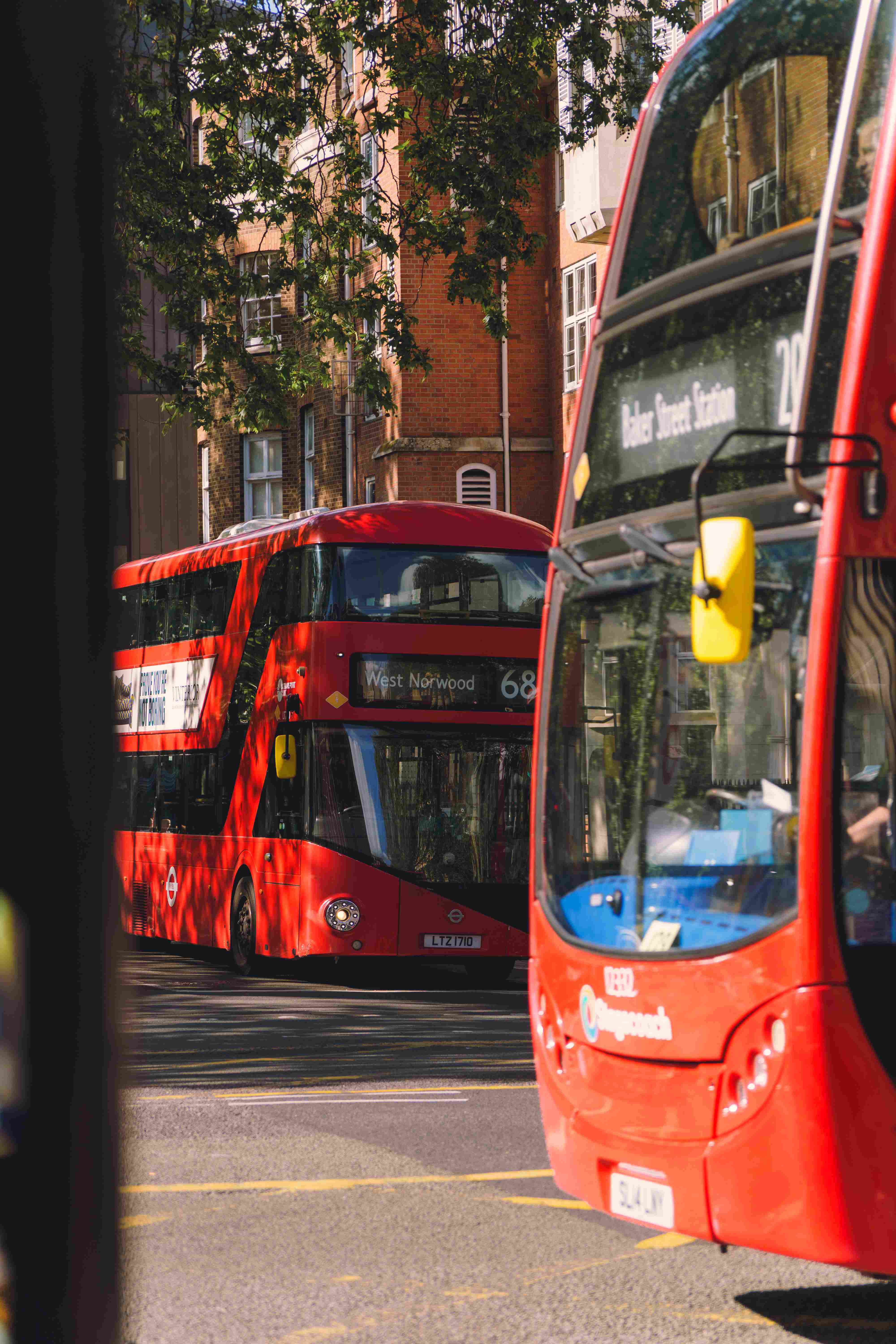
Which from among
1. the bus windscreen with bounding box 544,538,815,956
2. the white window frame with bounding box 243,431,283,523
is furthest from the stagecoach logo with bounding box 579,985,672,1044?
the white window frame with bounding box 243,431,283,523

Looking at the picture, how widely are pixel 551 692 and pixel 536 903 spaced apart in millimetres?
776

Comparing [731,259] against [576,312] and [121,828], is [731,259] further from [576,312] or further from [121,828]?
[576,312]

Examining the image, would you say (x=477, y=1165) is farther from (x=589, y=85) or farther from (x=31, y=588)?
(x=589, y=85)

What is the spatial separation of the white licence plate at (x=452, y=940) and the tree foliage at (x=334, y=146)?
5.50 metres

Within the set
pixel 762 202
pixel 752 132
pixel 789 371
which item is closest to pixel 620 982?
pixel 789 371

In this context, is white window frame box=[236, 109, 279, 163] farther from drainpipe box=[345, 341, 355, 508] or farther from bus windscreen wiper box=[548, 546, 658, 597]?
drainpipe box=[345, 341, 355, 508]

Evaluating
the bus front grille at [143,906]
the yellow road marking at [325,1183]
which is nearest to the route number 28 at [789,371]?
the yellow road marking at [325,1183]

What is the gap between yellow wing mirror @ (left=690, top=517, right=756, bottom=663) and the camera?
503 centimetres

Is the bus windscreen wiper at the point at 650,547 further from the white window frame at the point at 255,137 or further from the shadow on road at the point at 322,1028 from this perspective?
the white window frame at the point at 255,137

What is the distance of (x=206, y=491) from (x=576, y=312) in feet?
46.1

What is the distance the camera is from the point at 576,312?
34.0 metres

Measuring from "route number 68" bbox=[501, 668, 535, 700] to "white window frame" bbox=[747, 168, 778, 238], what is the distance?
1141cm

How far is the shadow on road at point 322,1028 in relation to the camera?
1136cm

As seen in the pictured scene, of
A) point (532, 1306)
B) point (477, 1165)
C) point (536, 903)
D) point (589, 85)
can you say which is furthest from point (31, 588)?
point (589, 85)
